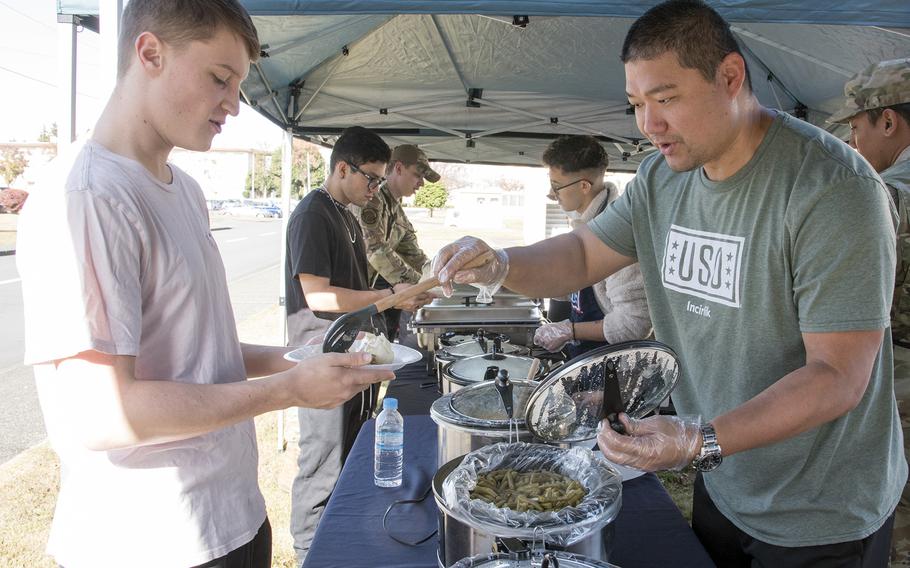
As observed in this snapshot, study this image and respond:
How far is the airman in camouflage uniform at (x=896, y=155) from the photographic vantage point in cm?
188

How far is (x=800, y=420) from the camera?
1.13 metres

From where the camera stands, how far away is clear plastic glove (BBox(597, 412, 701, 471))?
1.09m

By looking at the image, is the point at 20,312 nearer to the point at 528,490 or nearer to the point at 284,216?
the point at 284,216

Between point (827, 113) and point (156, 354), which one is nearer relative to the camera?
point (156, 354)

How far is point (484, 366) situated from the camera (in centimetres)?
209

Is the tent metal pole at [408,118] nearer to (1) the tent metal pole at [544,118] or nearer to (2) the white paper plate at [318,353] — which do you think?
(1) the tent metal pole at [544,118]

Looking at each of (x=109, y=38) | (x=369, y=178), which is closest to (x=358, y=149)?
(x=369, y=178)

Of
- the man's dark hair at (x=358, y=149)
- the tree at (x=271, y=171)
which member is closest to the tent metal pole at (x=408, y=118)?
the man's dark hair at (x=358, y=149)

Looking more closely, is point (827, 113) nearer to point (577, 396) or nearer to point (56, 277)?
point (577, 396)

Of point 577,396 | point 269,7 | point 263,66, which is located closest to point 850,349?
point 577,396

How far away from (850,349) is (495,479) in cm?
72

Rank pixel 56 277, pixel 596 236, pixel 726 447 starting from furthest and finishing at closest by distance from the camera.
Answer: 1. pixel 596 236
2. pixel 726 447
3. pixel 56 277

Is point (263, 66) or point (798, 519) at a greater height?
point (263, 66)

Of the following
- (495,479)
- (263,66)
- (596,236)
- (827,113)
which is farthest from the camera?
(827,113)
